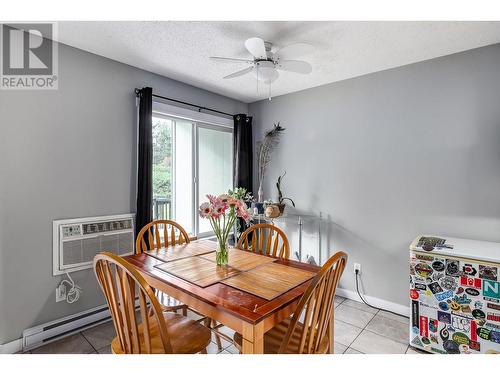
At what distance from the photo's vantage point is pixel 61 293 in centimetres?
231

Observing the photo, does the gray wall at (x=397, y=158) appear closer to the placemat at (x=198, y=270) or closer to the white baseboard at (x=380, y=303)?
the white baseboard at (x=380, y=303)

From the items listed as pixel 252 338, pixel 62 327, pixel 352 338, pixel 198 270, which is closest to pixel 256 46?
pixel 198 270

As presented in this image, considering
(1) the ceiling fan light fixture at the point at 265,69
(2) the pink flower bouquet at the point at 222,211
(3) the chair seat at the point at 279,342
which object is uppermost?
(1) the ceiling fan light fixture at the point at 265,69

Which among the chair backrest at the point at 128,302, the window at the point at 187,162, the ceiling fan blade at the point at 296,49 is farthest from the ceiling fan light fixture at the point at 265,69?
the chair backrest at the point at 128,302

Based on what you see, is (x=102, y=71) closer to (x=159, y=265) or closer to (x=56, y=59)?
(x=56, y=59)

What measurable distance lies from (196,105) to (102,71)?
1.09 meters

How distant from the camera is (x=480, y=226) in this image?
230cm

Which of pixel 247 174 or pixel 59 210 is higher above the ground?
pixel 247 174

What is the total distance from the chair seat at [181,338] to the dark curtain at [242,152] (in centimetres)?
217

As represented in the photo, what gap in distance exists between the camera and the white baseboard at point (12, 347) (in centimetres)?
202

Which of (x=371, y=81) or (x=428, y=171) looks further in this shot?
(x=371, y=81)

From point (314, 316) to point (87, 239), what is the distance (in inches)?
83.3

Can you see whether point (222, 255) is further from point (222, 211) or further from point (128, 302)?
point (128, 302)

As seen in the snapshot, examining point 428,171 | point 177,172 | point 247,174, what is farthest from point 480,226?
point 177,172
